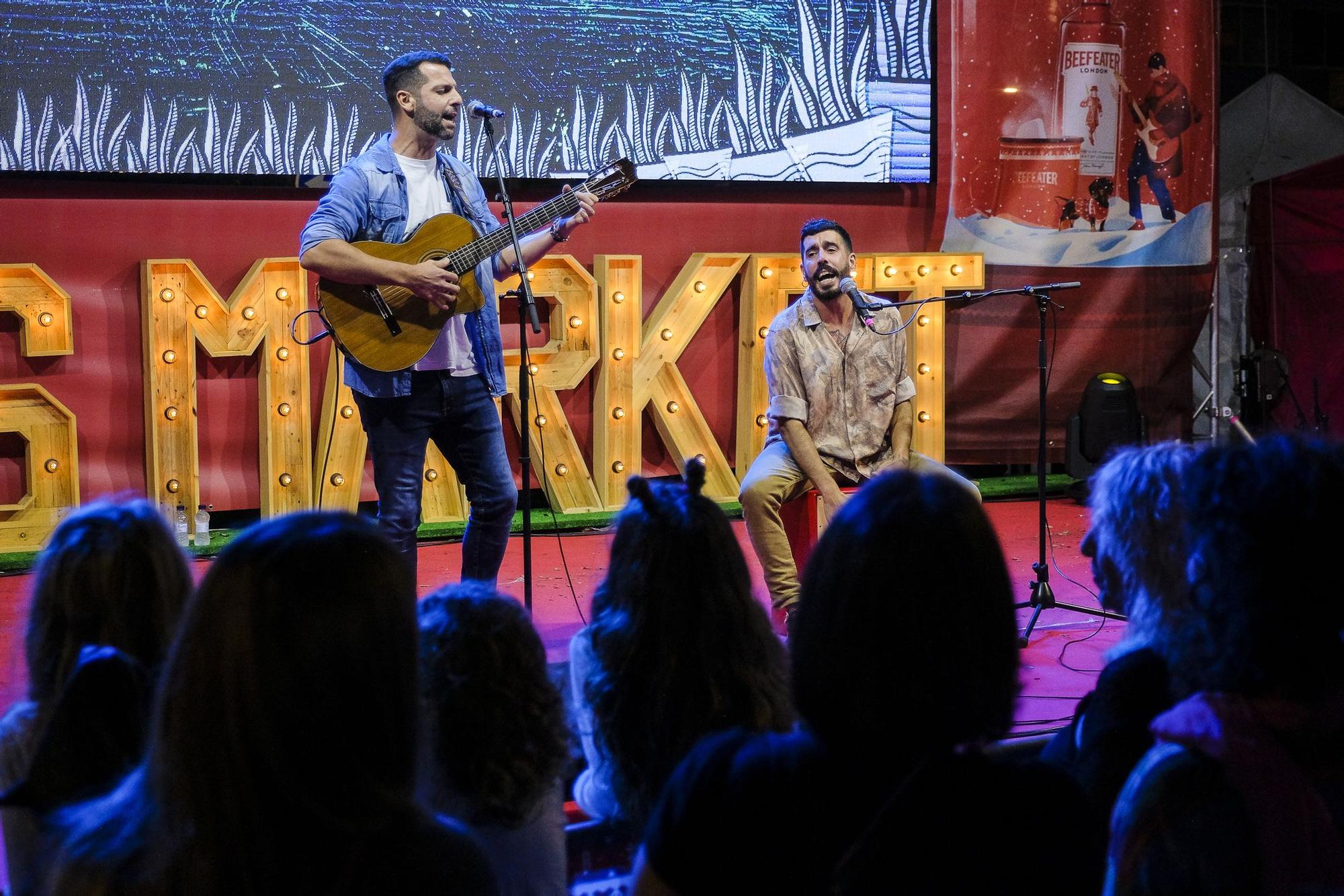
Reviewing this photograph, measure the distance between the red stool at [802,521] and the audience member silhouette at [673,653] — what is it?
10.0 feet

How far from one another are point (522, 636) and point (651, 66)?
5993 millimetres

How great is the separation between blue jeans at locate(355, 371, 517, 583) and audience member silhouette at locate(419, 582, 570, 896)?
2.39 m

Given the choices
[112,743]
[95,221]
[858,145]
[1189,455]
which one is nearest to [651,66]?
[858,145]

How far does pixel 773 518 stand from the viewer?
4.98m

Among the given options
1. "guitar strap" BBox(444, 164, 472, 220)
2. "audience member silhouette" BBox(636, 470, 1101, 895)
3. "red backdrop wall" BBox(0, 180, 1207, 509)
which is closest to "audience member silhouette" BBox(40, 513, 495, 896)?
"audience member silhouette" BBox(636, 470, 1101, 895)

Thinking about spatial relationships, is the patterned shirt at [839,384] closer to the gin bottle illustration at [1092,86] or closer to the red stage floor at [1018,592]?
the red stage floor at [1018,592]

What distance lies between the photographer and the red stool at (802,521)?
527cm

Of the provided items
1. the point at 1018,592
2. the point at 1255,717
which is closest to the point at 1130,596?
the point at 1255,717

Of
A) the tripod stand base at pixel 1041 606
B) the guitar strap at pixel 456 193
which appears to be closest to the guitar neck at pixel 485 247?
the guitar strap at pixel 456 193

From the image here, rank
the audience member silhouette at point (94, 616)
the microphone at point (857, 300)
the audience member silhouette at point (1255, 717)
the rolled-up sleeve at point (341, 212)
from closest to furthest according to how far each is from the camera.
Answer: the audience member silhouette at point (1255, 717) → the audience member silhouette at point (94, 616) → the rolled-up sleeve at point (341, 212) → the microphone at point (857, 300)

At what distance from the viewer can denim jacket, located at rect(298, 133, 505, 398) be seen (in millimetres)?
4273

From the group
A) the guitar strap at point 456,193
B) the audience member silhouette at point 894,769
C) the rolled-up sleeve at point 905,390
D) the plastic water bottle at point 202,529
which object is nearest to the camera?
the audience member silhouette at point 894,769

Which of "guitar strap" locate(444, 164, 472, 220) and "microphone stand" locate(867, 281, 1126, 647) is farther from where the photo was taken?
"microphone stand" locate(867, 281, 1126, 647)

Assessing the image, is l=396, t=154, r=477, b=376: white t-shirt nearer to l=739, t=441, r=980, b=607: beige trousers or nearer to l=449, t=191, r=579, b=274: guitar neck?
l=449, t=191, r=579, b=274: guitar neck
